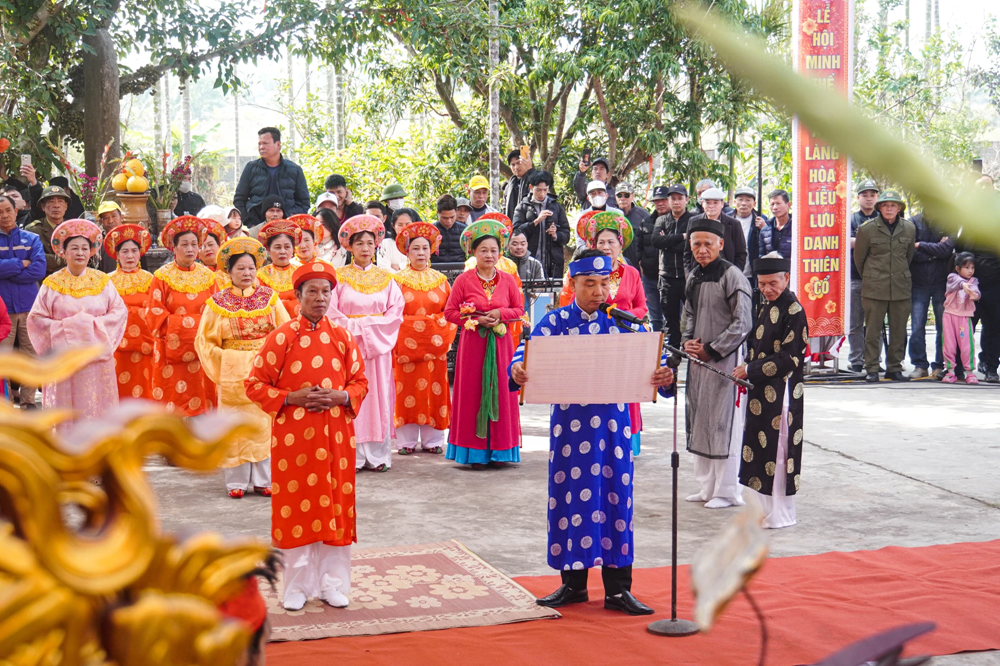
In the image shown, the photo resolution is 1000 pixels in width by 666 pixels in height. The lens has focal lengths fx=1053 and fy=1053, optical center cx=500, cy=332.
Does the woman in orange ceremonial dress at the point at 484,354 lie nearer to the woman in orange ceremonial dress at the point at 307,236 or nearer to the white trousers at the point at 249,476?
the woman in orange ceremonial dress at the point at 307,236

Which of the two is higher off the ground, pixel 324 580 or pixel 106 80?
pixel 106 80

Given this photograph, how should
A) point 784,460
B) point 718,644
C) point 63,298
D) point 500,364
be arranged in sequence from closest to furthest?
point 718,644 < point 784,460 < point 63,298 < point 500,364

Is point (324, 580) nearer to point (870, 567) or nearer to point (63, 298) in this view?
point (870, 567)

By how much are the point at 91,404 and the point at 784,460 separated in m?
4.28

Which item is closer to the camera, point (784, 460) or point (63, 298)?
point (784, 460)

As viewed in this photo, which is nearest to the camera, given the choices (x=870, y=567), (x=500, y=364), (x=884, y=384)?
(x=870, y=567)

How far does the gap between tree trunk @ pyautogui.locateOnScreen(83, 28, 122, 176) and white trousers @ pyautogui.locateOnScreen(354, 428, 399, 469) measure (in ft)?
18.4

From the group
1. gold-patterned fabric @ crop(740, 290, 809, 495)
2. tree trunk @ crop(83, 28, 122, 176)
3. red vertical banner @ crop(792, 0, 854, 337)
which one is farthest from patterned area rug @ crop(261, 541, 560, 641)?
tree trunk @ crop(83, 28, 122, 176)

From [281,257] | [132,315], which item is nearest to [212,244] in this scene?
[281,257]

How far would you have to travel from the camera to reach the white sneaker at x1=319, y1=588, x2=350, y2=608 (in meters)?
4.57

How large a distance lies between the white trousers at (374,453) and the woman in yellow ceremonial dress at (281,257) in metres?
1.03

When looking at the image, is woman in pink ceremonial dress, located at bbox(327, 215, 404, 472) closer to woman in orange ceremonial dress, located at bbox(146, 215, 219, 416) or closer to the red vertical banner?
woman in orange ceremonial dress, located at bbox(146, 215, 219, 416)

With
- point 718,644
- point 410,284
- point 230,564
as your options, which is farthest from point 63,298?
point 230,564

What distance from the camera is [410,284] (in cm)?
779
